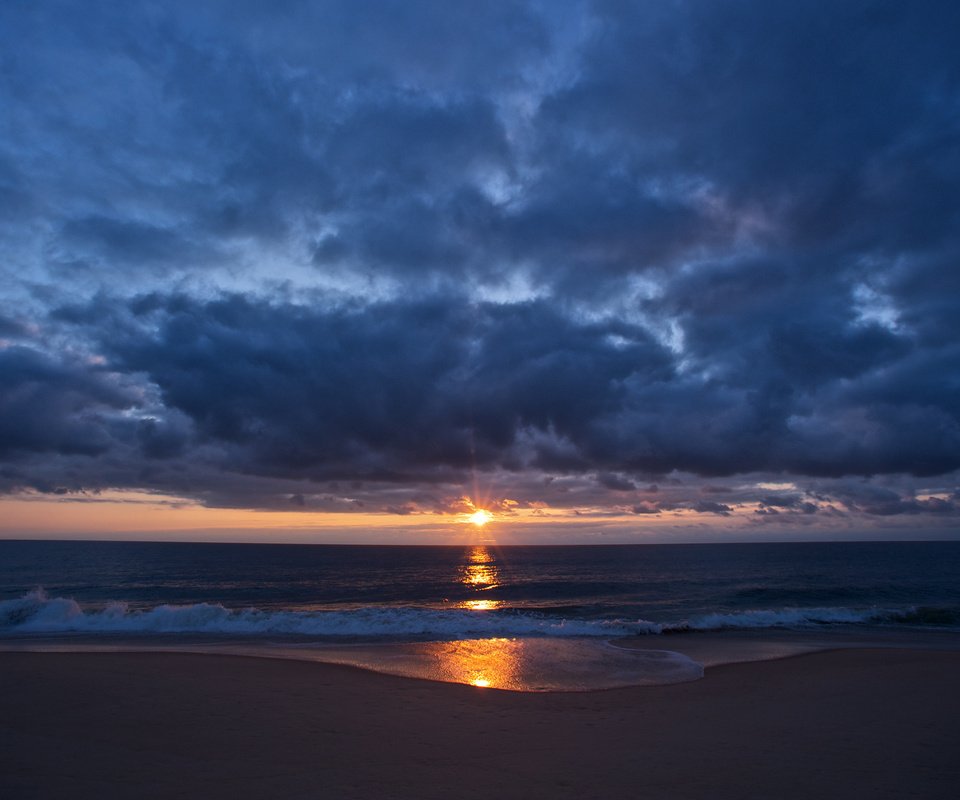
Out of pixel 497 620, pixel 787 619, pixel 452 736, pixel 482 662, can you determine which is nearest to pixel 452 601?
pixel 497 620

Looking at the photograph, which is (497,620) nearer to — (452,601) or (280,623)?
(280,623)

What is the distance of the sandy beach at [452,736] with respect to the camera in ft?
29.1

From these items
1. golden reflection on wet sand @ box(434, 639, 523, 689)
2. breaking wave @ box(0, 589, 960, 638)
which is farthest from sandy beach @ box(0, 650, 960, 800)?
breaking wave @ box(0, 589, 960, 638)

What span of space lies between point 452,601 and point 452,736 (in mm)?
32108

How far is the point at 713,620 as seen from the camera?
30344 millimetres

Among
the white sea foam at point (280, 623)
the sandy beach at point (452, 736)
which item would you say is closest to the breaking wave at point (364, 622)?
the white sea foam at point (280, 623)

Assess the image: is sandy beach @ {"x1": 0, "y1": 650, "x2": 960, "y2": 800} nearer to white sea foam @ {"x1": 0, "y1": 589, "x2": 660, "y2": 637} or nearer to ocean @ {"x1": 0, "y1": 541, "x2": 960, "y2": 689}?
ocean @ {"x1": 0, "y1": 541, "x2": 960, "y2": 689}

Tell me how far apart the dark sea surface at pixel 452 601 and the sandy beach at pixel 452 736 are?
11023 millimetres

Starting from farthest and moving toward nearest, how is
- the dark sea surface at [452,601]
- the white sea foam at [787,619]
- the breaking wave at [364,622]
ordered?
the white sea foam at [787,619], the dark sea surface at [452,601], the breaking wave at [364,622]

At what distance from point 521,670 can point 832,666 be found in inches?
379

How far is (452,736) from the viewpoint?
1135cm

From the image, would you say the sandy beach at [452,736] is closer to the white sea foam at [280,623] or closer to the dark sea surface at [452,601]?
the white sea foam at [280,623]

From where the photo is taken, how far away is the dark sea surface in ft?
92.8

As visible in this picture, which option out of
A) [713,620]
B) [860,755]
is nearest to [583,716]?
[860,755]
